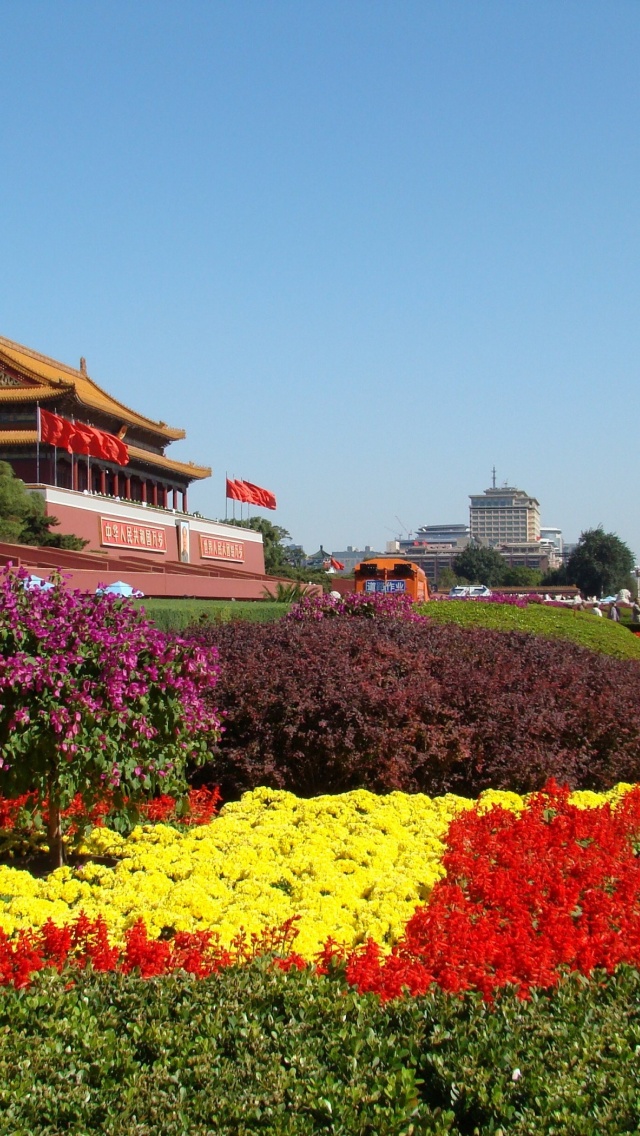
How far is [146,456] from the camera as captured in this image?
36656 mm

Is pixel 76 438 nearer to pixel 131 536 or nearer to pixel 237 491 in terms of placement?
pixel 131 536

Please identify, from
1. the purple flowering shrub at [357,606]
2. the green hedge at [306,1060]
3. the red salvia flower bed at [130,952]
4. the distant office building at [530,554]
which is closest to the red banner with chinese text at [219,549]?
the purple flowering shrub at [357,606]

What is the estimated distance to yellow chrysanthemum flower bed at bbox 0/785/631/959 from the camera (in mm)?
3367

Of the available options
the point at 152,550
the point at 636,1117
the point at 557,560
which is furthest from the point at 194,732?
the point at 557,560

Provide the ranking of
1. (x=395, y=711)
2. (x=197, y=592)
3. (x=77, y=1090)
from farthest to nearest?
1. (x=197, y=592)
2. (x=395, y=711)
3. (x=77, y=1090)

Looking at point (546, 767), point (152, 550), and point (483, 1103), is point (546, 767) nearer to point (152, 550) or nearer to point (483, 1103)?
point (483, 1103)

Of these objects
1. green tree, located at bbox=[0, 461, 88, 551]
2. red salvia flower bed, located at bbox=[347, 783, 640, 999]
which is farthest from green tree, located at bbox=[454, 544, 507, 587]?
red salvia flower bed, located at bbox=[347, 783, 640, 999]

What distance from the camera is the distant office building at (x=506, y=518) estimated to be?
194875mm

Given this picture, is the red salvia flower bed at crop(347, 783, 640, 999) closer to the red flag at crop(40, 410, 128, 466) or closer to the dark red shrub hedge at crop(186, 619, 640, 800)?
the dark red shrub hedge at crop(186, 619, 640, 800)

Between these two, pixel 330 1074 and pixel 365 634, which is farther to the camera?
pixel 365 634

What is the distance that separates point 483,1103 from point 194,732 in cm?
223

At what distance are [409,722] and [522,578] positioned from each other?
90802 mm

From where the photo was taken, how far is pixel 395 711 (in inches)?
214

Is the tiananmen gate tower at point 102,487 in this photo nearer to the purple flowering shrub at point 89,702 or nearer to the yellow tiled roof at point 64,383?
the yellow tiled roof at point 64,383
